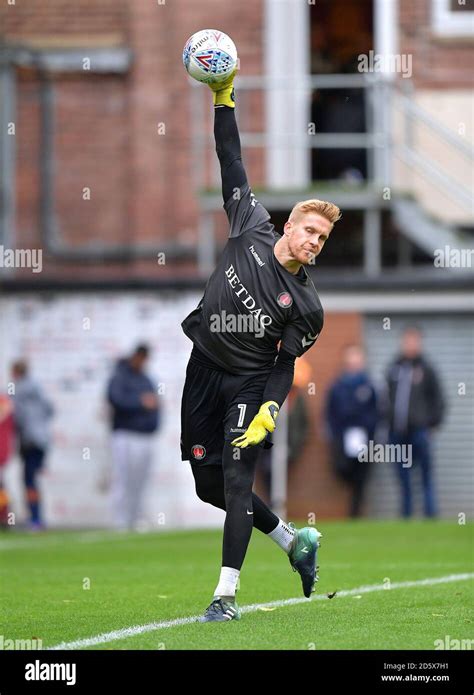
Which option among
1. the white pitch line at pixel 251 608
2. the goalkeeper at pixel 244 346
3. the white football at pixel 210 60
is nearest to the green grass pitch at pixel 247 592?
the white pitch line at pixel 251 608

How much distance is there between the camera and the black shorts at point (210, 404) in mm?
8695

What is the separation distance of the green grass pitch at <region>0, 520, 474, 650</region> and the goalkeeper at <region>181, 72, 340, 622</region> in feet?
1.79

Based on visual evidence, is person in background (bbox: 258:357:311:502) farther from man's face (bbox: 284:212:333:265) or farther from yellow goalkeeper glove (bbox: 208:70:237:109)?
man's face (bbox: 284:212:333:265)

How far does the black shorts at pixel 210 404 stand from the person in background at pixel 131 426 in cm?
1068

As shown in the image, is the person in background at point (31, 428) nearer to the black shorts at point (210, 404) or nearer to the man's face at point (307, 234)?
the black shorts at point (210, 404)

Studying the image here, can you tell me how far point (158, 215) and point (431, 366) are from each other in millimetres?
4506

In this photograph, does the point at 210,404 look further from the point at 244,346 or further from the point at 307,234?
the point at 307,234

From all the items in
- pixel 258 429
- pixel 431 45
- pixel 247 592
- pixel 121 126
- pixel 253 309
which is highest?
pixel 431 45

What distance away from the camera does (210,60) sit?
8.93 metres

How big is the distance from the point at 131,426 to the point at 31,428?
4.03ft

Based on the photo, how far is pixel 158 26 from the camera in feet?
73.6

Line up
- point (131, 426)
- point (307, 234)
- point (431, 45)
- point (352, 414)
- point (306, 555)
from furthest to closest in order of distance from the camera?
point (431, 45)
point (352, 414)
point (131, 426)
point (306, 555)
point (307, 234)

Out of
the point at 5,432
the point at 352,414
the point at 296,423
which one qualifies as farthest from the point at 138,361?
the point at 352,414
